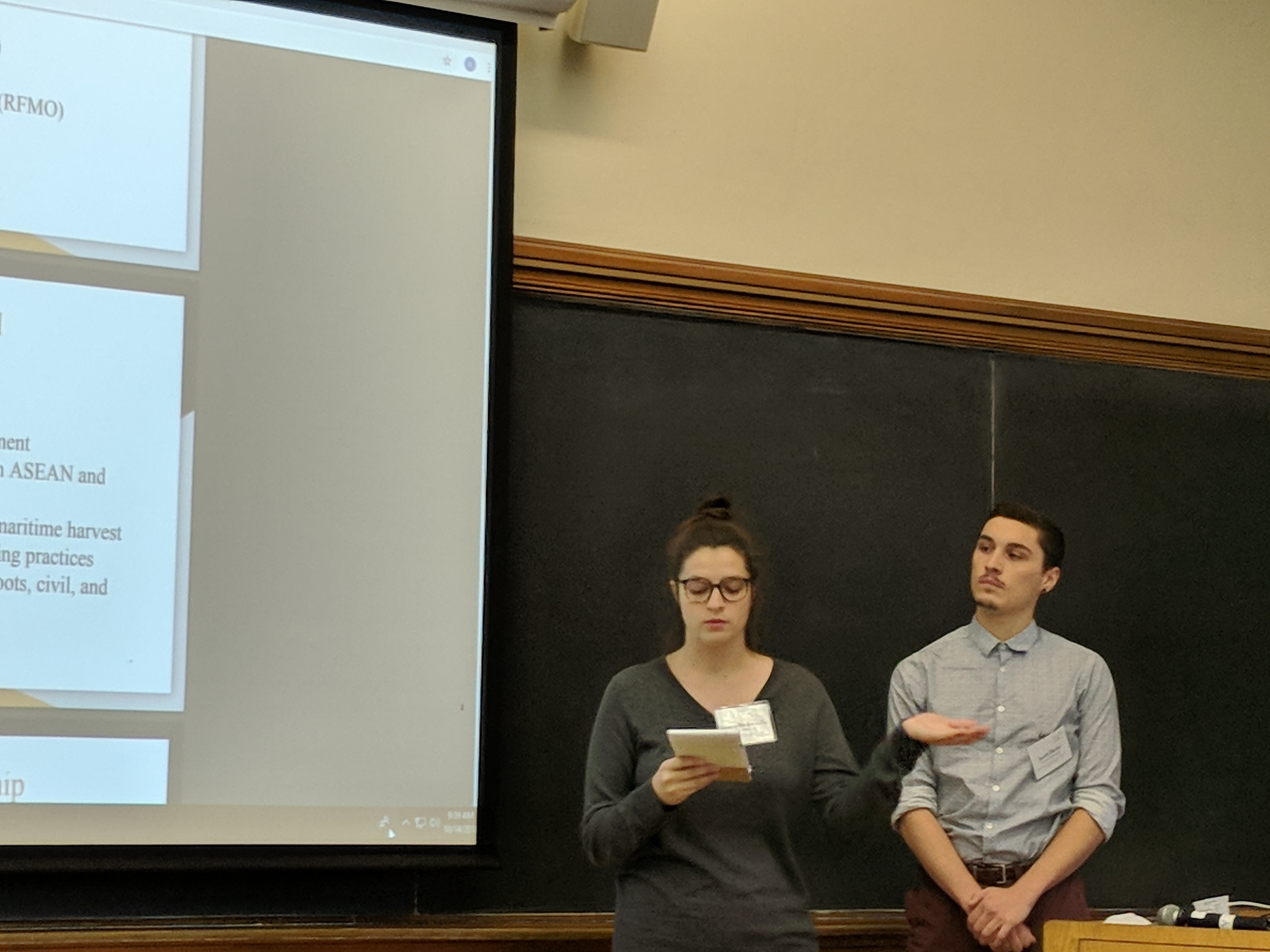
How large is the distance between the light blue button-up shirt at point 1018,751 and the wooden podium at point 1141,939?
0.46 m

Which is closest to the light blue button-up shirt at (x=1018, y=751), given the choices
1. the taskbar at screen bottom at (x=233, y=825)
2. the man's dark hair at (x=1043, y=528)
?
the man's dark hair at (x=1043, y=528)

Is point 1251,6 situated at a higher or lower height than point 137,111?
higher

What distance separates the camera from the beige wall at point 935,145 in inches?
103

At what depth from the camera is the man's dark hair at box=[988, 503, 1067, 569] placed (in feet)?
8.11

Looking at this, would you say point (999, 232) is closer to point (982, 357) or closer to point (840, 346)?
point (982, 357)

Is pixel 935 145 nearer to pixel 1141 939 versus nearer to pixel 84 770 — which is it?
pixel 1141 939

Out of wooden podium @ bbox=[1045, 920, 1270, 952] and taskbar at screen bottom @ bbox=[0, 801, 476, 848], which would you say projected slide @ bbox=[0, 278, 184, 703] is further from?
wooden podium @ bbox=[1045, 920, 1270, 952]

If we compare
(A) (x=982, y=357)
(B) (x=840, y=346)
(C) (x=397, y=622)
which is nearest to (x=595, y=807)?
(C) (x=397, y=622)

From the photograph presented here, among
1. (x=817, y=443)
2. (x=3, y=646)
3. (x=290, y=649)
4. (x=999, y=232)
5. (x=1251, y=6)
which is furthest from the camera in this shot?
(x=1251, y=6)

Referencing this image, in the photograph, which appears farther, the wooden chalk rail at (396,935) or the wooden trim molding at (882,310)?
the wooden trim molding at (882,310)

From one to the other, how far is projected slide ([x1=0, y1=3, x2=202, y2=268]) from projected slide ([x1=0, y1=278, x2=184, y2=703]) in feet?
0.29

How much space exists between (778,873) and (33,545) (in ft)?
3.87

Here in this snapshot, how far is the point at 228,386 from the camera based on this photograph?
2203mm

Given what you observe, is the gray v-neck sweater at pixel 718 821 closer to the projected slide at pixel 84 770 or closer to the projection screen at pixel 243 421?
the projection screen at pixel 243 421
